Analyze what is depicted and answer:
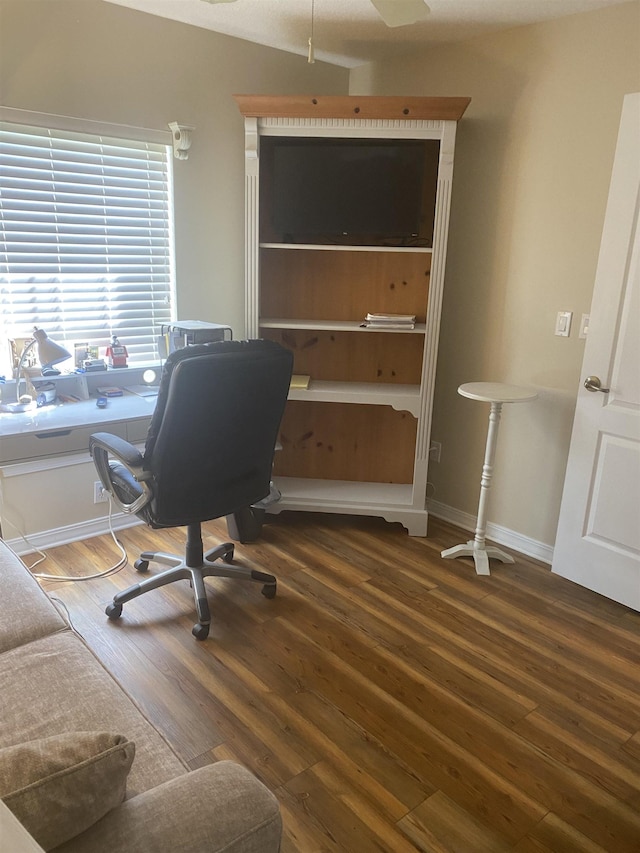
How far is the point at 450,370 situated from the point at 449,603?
1.32 m

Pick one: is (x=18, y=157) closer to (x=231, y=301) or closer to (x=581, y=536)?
(x=231, y=301)

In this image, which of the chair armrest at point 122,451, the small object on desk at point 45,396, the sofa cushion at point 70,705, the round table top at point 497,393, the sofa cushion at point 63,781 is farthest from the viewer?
the small object on desk at point 45,396

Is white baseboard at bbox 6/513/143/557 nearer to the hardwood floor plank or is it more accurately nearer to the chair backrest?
Result: the chair backrest

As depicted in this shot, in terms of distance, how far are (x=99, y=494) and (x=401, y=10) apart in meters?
2.47

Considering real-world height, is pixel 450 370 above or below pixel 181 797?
above

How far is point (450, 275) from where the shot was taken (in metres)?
3.34

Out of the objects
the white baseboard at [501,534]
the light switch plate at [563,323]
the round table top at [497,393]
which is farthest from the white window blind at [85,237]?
the light switch plate at [563,323]

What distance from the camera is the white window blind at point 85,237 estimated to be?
2.82m

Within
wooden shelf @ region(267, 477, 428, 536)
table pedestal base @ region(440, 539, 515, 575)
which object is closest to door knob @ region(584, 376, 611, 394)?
table pedestal base @ region(440, 539, 515, 575)

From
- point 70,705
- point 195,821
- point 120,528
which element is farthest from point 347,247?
point 195,821

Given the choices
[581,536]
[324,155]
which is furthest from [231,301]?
[581,536]

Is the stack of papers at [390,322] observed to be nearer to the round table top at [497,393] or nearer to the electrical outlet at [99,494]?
the round table top at [497,393]

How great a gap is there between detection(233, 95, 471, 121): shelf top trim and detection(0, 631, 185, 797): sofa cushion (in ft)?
8.04

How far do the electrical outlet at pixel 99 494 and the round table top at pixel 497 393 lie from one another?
1838 mm
